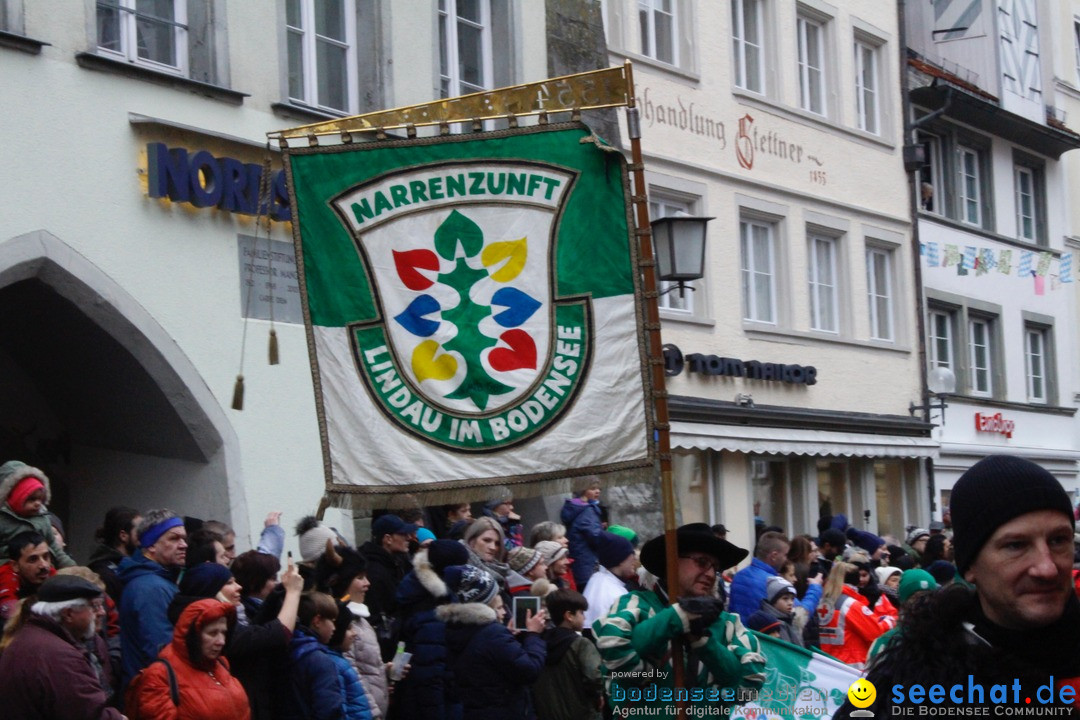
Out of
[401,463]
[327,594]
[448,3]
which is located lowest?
[327,594]

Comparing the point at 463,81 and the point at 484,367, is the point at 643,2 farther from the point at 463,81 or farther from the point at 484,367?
the point at 484,367

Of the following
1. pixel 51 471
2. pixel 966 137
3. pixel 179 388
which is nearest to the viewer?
pixel 179 388

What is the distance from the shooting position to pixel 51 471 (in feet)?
42.4

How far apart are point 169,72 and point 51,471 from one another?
3.21 m

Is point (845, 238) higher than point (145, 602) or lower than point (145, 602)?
higher

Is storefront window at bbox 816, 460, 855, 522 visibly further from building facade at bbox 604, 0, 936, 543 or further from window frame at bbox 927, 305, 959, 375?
window frame at bbox 927, 305, 959, 375

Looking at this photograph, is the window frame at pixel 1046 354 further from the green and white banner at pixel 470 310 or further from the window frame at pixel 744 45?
the green and white banner at pixel 470 310

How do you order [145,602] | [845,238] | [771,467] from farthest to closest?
[845,238] → [771,467] → [145,602]

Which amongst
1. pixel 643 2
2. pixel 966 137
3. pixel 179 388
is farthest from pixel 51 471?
pixel 966 137

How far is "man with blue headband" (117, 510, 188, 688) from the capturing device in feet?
26.2

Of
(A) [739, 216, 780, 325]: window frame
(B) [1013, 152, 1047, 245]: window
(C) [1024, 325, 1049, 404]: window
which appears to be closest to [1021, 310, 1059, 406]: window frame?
(C) [1024, 325, 1049, 404]: window

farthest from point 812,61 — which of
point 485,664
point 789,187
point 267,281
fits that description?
point 485,664

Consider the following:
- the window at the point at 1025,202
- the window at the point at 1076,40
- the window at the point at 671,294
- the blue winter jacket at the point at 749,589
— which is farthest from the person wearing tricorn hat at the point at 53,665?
the window at the point at 1076,40

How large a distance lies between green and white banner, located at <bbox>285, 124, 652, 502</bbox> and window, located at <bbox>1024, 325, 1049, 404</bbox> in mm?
22034
